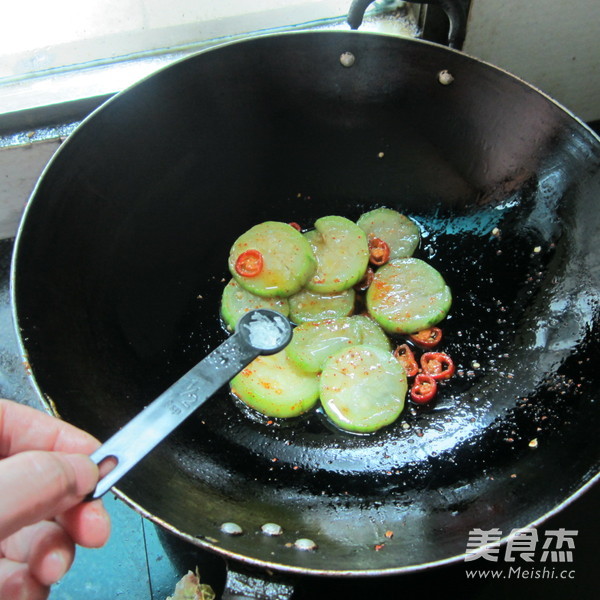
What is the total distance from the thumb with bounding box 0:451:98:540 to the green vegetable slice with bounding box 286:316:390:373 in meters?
0.85

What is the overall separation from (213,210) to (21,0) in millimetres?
1060

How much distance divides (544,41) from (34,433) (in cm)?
211

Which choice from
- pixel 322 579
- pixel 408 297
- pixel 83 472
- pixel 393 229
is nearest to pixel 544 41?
pixel 393 229

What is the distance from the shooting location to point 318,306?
6.10 ft

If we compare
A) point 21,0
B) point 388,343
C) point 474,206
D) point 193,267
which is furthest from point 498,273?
point 21,0

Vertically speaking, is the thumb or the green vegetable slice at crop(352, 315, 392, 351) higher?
the green vegetable slice at crop(352, 315, 392, 351)

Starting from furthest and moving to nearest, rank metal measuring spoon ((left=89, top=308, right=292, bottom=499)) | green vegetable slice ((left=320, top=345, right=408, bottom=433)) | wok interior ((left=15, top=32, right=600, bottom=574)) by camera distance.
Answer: green vegetable slice ((left=320, top=345, right=408, bottom=433)), wok interior ((left=15, top=32, right=600, bottom=574)), metal measuring spoon ((left=89, top=308, right=292, bottom=499))

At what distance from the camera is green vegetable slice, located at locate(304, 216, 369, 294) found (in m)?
1.85

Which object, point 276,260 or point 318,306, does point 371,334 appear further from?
point 276,260

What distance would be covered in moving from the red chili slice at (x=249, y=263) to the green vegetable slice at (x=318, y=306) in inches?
6.1

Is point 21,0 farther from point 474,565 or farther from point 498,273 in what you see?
point 474,565

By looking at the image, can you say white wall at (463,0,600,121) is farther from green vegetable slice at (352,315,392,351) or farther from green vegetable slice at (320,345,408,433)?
green vegetable slice at (320,345,408,433)

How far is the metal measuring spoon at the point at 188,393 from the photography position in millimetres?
1063

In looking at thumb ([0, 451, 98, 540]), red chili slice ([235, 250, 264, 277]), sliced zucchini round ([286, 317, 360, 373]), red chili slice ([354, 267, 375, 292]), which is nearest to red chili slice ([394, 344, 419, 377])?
sliced zucchini round ([286, 317, 360, 373])
